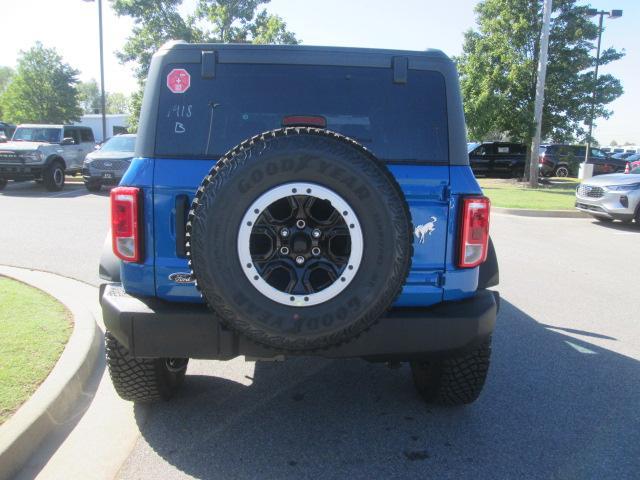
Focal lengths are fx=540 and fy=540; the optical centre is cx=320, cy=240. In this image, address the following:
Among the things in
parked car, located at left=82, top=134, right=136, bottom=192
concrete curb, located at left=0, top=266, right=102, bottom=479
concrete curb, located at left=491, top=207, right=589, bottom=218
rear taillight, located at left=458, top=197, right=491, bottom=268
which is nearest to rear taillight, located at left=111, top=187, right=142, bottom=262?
concrete curb, located at left=0, top=266, right=102, bottom=479

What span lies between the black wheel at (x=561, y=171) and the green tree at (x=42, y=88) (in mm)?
37687

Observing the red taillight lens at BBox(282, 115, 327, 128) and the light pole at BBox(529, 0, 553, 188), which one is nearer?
the red taillight lens at BBox(282, 115, 327, 128)

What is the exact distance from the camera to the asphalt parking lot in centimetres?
284

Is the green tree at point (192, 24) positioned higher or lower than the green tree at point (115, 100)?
lower

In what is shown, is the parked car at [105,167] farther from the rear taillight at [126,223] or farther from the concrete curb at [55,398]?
the rear taillight at [126,223]

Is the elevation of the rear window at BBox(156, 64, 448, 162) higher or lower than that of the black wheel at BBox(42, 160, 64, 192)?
higher

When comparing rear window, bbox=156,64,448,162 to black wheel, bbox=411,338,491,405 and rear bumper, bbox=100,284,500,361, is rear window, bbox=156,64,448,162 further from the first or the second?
black wheel, bbox=411,338,491,405

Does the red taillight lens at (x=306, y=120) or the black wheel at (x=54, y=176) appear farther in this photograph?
the black wheel at (x=54, y=176)

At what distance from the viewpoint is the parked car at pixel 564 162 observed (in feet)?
84.3

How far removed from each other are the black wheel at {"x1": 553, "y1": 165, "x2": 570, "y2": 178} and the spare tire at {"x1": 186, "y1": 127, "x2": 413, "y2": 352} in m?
26.7

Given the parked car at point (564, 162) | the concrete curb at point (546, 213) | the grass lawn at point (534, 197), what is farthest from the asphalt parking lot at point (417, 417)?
the parked car at point (564, 162)

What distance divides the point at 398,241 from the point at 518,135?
19.6 metres

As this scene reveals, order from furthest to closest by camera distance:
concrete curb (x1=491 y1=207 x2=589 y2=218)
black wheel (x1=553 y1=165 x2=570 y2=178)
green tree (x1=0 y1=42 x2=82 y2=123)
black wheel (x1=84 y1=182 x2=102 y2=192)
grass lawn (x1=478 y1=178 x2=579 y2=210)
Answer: green tree (x1=0 y1=42 x2=82 y2=123), black wheel (x1=553 y1=165 x2=570 y2=178), black wheel (x1=84 y1=182 x2=102 y2=192), grass lawn (x1=478 y1=178 x2=579 y2=210), concrete curb (x1=491 y1=207 x2=589 y2=218)

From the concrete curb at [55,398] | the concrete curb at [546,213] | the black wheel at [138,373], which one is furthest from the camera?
the concrete curb at [546,213]
